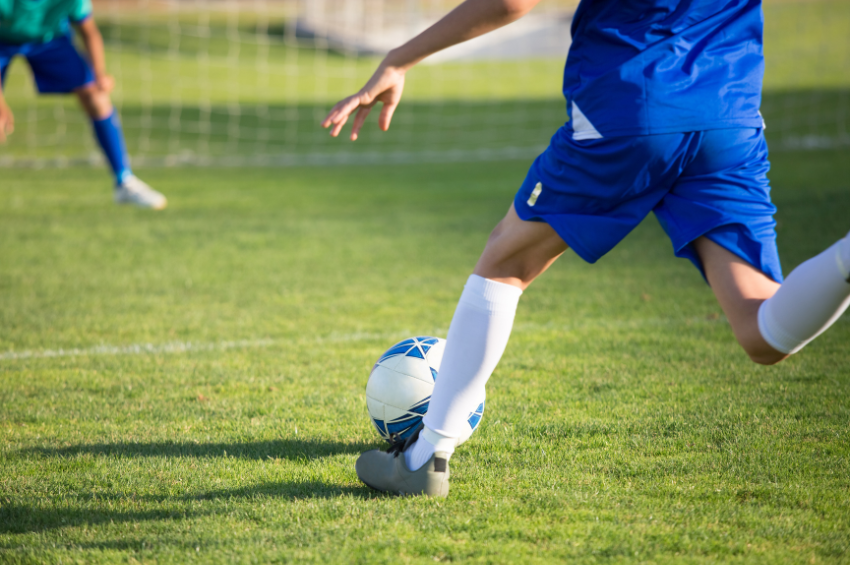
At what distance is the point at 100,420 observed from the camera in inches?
121

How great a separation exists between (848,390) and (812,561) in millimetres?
1512

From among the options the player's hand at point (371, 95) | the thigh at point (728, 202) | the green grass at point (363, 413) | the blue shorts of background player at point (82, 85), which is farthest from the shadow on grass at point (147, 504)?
the blue shorts of background player at point (82, 85)

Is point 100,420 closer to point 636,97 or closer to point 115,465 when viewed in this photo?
point 115,465

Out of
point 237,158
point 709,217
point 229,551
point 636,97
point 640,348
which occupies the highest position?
point 636,97

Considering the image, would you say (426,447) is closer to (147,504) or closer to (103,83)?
(147,504)

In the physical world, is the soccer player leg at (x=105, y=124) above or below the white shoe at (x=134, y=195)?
above

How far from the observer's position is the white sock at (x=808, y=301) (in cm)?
179

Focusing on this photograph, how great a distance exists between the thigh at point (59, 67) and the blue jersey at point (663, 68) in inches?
231

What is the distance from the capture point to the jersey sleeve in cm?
624

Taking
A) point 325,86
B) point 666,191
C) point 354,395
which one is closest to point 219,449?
point 354,395

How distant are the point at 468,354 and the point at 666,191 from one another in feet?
2.29

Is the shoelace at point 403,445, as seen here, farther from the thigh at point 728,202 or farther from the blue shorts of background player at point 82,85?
the blue shorts of background player at point 82,85

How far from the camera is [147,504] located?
235 centimetres

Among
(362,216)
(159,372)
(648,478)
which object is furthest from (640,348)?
(362,216)
